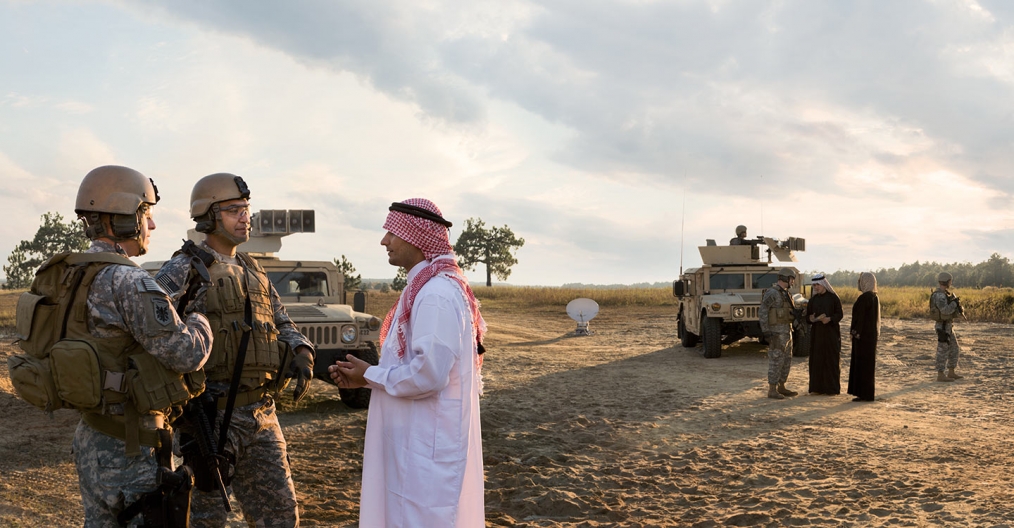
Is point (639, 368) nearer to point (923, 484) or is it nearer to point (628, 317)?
point (923, 484)

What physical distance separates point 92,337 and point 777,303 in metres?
8.55

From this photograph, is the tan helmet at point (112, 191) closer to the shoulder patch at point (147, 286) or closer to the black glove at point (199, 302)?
the shoulder patch at point (147, 286)

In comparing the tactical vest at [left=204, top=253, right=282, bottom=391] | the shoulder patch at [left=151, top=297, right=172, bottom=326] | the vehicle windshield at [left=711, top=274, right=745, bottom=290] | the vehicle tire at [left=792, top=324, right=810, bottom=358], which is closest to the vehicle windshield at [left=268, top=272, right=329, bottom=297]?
the tactical vest at [left=204, top=253, right=282, bottom=391]

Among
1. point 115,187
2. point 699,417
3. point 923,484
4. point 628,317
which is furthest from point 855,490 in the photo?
point 628,317

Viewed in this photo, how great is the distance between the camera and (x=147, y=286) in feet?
9.21

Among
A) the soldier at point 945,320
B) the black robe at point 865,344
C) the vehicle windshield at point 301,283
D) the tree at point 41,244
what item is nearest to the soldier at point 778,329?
the black robe at point 865,344

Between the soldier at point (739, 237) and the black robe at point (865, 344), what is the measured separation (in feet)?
21.9

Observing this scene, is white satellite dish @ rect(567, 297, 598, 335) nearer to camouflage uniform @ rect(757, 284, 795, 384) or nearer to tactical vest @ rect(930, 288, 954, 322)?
tactical vest @ rect(930, 288, 954, 322)

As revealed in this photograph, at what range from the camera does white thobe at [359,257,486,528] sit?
2.88 metres

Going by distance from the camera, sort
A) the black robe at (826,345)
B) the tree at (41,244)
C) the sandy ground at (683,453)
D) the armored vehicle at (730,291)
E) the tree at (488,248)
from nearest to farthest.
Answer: the sandy ground at (683,453), the black robe at (826,345), the armored vehicle at (730,291), the tree at (41,244), the tree at (488,248)

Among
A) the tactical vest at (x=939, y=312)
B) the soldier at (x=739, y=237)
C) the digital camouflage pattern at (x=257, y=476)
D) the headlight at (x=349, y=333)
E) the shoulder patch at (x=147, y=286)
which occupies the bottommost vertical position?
the digital camouflage pattern at (x=257, y=476)

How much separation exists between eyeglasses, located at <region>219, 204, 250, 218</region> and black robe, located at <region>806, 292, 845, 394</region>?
8169 mm

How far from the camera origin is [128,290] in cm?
280

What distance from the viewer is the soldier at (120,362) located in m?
2.80
